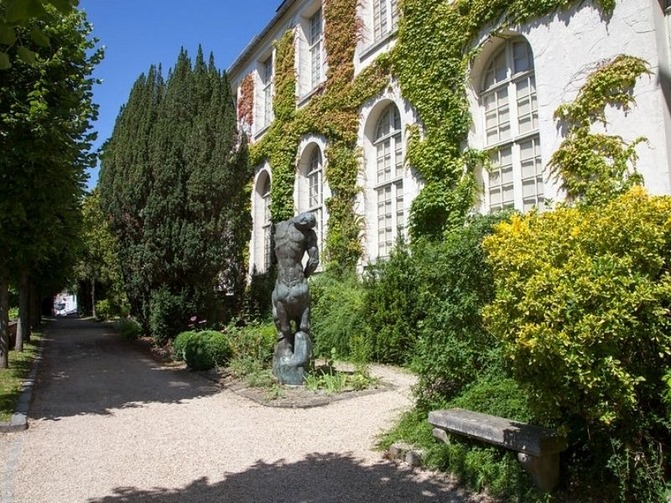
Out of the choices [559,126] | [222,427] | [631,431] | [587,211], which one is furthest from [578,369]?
[559,126]

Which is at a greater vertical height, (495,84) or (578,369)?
(495,84)

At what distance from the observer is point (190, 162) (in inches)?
550

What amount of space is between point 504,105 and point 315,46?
853 cm

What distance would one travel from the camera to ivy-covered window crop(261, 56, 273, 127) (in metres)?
20.0

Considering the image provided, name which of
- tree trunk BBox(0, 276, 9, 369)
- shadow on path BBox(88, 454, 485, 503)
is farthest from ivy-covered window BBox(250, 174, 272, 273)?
shadow on path BBox(88, 454, 485, 503)

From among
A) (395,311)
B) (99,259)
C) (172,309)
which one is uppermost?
(99,259)

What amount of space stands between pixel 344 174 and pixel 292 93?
453 centimetres

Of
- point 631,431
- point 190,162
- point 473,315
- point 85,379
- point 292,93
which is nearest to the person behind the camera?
point 631,431

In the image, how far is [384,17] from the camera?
A: 14.0 m

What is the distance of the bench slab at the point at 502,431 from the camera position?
3.62 m

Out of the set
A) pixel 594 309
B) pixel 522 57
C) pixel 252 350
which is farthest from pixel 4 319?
pixel 522 57

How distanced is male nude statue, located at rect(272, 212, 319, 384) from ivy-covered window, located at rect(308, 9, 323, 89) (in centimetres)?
973

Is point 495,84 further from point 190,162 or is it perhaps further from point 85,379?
point 85,379

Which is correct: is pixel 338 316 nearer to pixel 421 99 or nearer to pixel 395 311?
pixel 395 311
